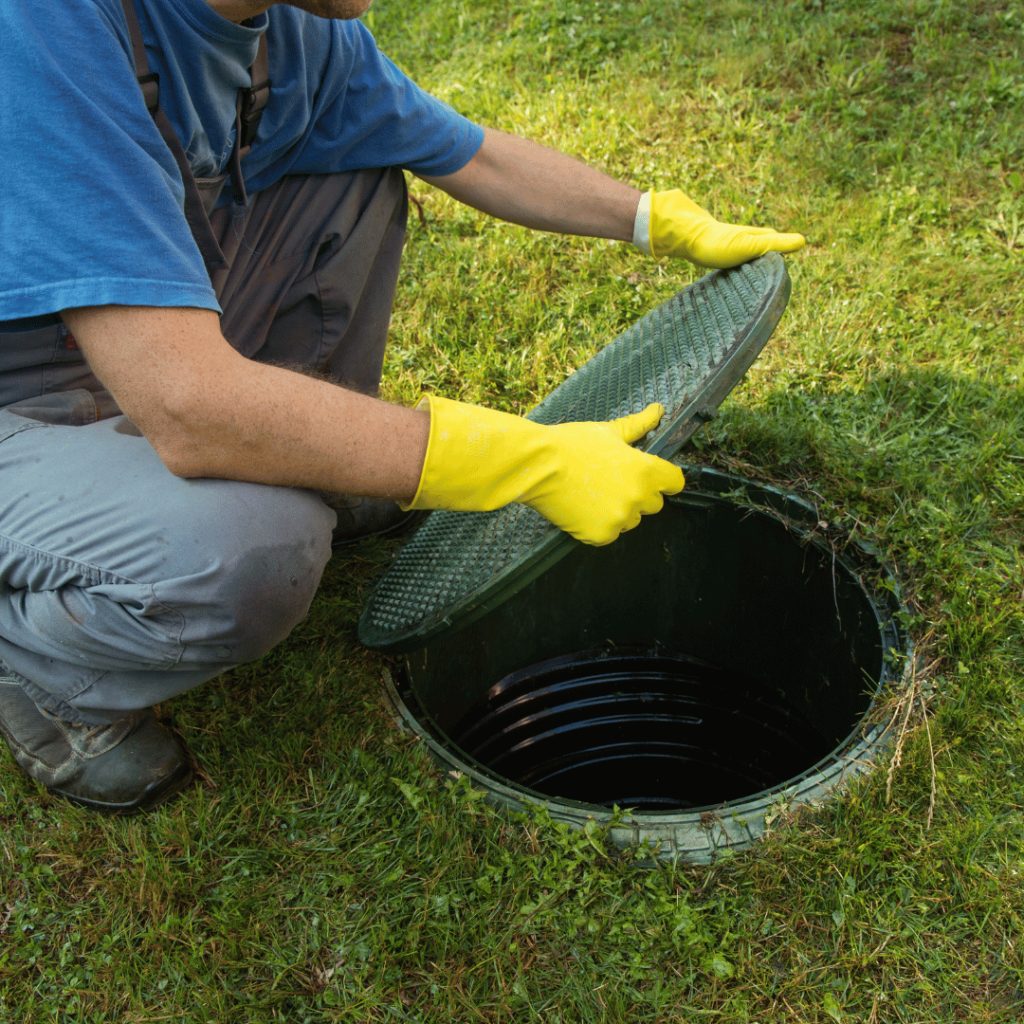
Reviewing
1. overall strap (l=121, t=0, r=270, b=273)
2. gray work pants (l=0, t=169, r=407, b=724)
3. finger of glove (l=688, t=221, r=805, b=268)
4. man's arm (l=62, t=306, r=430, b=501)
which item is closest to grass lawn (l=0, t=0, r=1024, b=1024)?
gray work pants (l=0, t=169, r=407, b=724)

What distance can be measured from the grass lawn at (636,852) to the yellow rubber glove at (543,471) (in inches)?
22.5

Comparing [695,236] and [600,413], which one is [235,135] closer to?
[600,413]

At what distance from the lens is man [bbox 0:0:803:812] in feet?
3.97

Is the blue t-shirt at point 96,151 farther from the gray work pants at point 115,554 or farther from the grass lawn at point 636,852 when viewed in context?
the grass lawn at point 636,852

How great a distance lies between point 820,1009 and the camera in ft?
4.68

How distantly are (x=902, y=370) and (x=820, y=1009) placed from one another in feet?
5.90

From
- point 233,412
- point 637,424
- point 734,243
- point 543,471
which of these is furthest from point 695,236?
point 233,412

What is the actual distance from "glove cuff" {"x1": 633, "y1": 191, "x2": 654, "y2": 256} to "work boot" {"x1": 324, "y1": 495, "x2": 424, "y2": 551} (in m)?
0.91

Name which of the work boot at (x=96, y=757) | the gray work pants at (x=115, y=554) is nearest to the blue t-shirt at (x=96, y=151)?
the gray work pants at (x=115, y=554)

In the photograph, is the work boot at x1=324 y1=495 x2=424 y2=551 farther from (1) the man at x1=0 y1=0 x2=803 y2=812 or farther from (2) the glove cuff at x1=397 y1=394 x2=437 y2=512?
(2) the glove cuff at x1=397 y1=394 x2=437 y2=512

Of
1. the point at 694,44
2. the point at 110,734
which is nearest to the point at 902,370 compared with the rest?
the point at 694,44

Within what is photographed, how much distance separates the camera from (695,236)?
6.79 ft

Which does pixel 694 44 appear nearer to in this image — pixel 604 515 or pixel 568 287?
pixel 568 287

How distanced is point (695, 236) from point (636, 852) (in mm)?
1367
